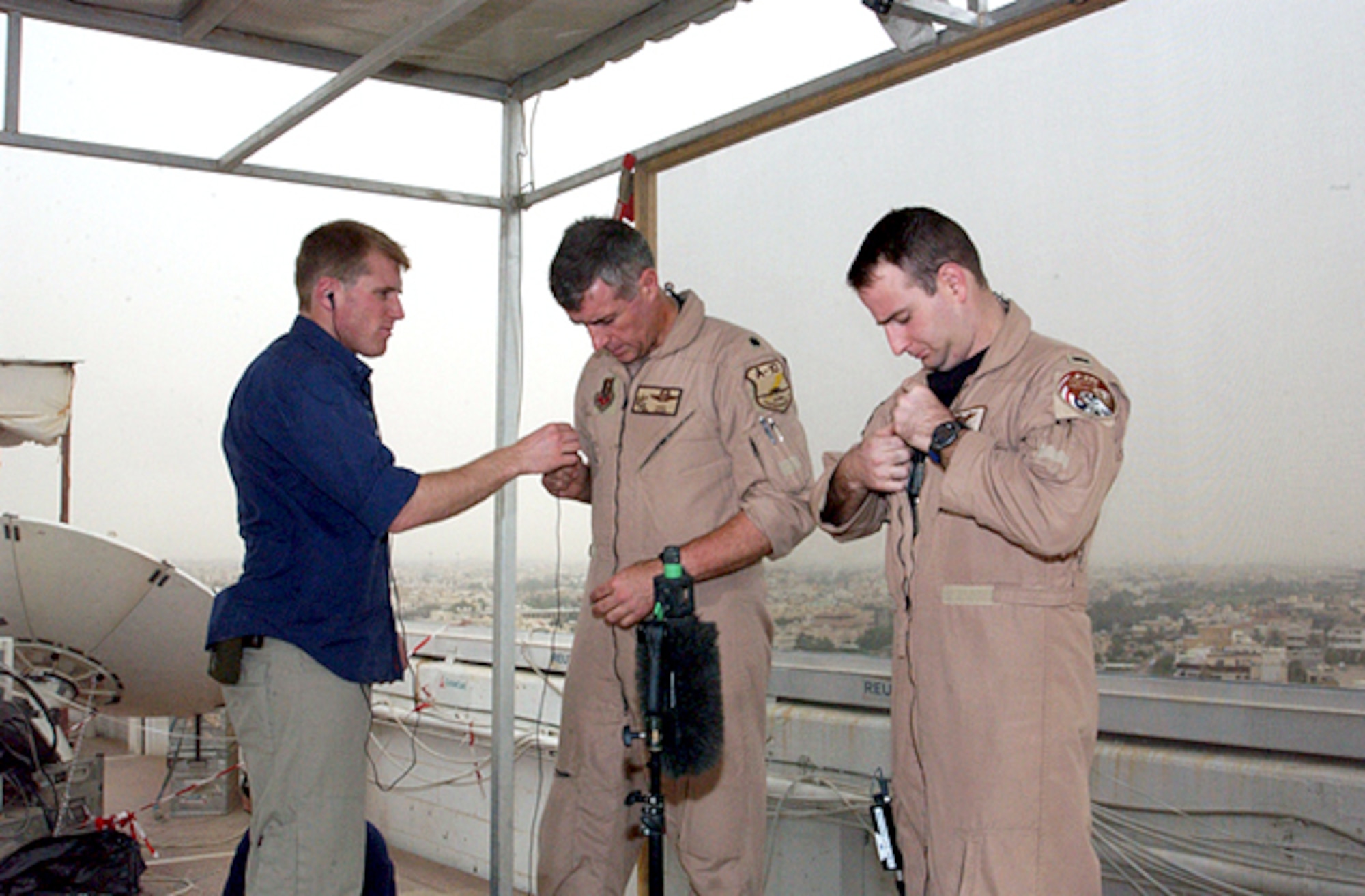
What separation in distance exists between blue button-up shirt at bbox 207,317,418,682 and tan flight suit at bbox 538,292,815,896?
54 cm

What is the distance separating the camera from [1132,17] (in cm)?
257

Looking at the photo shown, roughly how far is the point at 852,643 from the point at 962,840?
4.89 ft

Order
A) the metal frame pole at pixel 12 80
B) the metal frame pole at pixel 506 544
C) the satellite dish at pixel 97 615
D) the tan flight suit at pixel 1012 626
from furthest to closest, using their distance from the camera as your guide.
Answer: the satellite dish at pixel 97 615 → the metal frame pole at pixel 506 544 → the metal frame pole at pixel 12 80 → the tan flight suit at pixel 1012 626

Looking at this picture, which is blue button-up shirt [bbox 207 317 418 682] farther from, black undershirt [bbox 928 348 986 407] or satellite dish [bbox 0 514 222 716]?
satellite dish [bbox 0 514 222 716]

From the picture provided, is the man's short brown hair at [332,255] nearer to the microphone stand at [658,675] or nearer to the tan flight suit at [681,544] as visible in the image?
the tan flight suit at [681,544]

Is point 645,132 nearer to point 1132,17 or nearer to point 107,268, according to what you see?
point 1132,17

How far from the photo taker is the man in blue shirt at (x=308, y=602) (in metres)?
2.44

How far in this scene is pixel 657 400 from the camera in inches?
111

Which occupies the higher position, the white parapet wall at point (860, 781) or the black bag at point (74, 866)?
the white parapet wall at point (860, 781)

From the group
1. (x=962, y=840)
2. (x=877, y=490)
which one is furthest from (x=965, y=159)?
(x=962, y=840)

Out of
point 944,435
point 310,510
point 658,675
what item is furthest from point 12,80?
point 944,435

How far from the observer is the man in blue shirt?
244 centimetres

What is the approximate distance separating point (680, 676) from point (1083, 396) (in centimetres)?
79

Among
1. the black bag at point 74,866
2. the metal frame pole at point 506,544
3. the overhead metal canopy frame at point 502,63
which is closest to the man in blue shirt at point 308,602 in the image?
the overhead metal canopy frame at point 502,63
